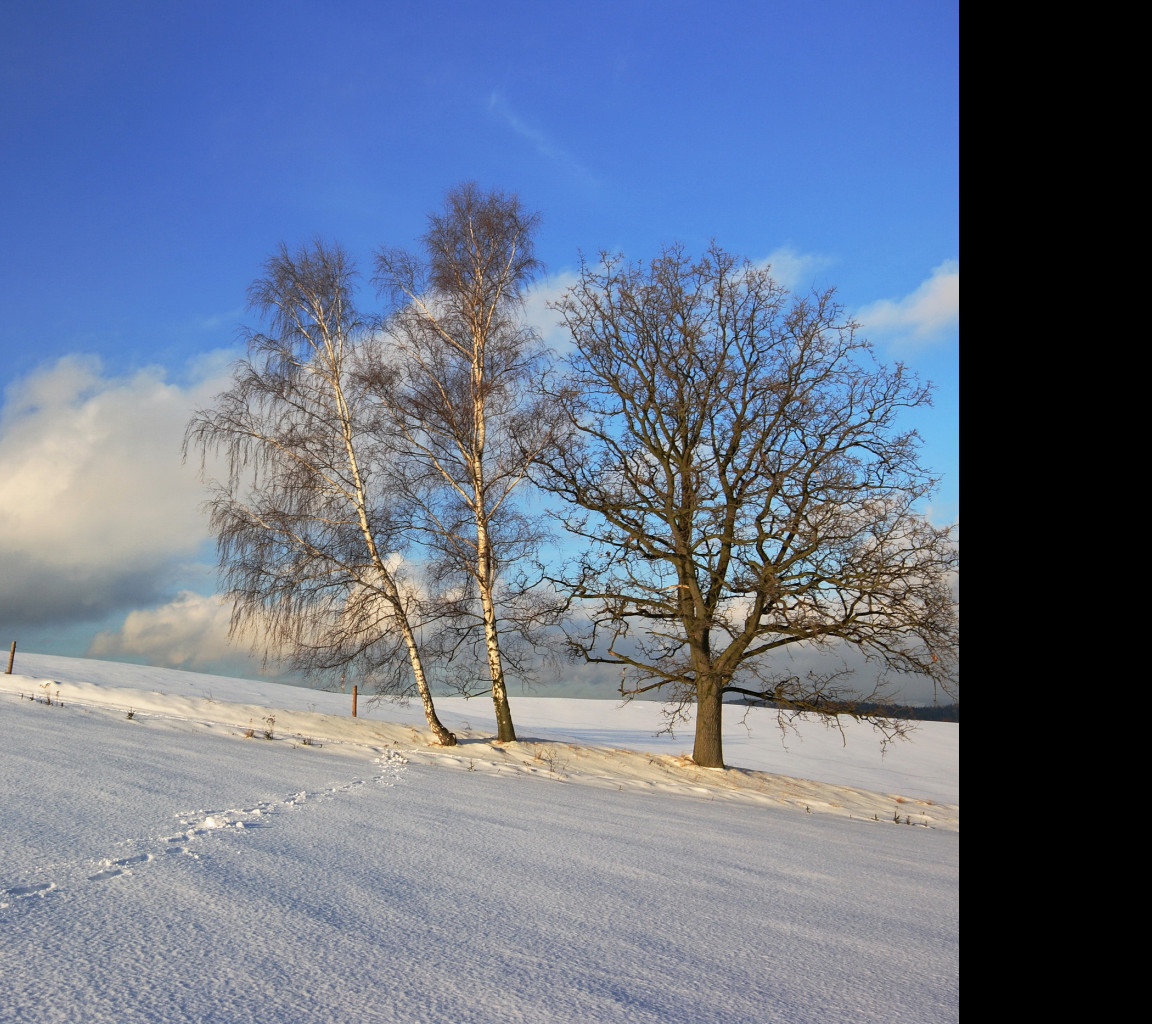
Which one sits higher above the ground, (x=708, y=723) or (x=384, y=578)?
(x=384, y=578)

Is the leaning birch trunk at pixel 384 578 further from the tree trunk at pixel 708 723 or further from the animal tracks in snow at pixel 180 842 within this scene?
the animal tracks in snow at pixel 180 842

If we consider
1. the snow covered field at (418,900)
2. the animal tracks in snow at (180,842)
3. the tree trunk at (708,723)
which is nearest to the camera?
the snow covered field at (418,900)

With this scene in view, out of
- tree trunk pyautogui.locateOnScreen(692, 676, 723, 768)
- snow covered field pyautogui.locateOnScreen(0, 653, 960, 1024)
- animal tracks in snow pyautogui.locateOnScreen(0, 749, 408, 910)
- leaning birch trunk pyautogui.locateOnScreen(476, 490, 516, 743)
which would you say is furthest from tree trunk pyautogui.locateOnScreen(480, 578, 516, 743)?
animal tracks in snow pyautogui.locateOnScreen(0, 749, 408, 910)

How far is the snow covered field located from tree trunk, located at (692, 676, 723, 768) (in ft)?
13.6

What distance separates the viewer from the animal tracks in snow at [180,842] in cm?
324

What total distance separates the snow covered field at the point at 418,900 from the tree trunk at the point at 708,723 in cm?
415

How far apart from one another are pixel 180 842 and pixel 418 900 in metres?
1.50

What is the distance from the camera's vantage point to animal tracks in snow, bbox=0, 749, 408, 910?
3238 millimetres

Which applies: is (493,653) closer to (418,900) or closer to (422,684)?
(422,684)

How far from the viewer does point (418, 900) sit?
3531 millimetres

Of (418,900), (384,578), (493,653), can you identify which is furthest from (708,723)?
(418,900)

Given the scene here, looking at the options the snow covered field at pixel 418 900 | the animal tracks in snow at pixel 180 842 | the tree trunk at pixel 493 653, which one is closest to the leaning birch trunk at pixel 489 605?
the tree trunk at pixel 493 653

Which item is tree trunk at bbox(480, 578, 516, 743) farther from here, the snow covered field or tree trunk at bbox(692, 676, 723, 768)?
the snow covered field
